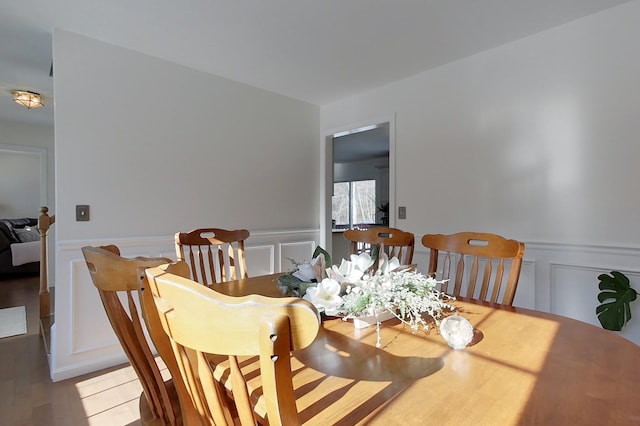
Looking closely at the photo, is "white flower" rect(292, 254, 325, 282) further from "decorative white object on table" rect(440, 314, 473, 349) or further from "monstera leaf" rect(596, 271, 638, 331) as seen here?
"monstera leaf" rect(596, 271, 638, 331)

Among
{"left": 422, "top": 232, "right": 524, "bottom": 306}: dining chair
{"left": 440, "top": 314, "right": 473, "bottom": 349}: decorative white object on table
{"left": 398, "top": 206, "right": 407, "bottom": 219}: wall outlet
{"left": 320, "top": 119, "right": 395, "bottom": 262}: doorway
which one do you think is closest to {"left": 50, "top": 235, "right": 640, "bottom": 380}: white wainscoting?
{"left": 422, "top": 232, "right": 524, "bottom": 306}: dining chair

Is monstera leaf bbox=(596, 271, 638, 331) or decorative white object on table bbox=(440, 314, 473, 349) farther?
monstera leaf bbox=(596, 271, 638, 331)

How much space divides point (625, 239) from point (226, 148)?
302 centimetres

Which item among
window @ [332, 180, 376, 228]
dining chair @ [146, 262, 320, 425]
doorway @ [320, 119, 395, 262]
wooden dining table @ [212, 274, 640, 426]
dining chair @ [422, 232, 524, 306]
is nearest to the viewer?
dining chair @ [146, 262, 320, 425]

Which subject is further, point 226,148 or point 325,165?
point 325,165

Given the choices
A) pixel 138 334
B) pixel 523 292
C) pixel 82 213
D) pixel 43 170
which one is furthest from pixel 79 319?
pixel 43 170

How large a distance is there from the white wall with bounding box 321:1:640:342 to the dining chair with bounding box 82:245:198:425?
2333 mm

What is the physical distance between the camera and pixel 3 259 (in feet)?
17.0

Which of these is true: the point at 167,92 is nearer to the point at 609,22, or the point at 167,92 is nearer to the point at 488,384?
the point at 488,384

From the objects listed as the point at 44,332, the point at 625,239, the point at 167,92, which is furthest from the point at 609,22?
the point at 44,332

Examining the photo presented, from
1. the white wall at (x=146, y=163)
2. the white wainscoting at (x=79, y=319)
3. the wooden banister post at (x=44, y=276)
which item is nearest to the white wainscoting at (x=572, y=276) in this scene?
the white wall at (x=146, y=163)

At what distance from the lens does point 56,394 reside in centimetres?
203

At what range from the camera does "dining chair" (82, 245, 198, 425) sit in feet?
2.24

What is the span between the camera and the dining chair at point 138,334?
683 millimetres
